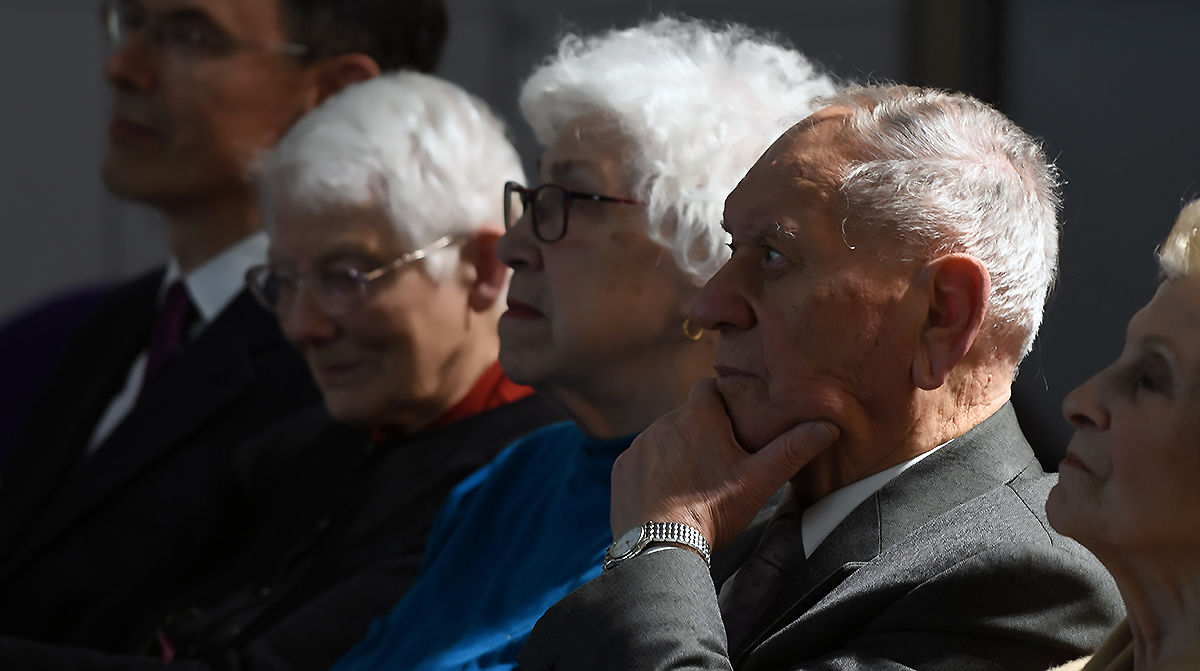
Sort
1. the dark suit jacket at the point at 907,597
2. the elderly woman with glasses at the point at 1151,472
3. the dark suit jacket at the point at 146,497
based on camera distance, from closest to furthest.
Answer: the elderly woman with glasses at the point at 1151,472, the dark suit jacket at the point at 907,597, the dark suit jacket at the point at 146,497

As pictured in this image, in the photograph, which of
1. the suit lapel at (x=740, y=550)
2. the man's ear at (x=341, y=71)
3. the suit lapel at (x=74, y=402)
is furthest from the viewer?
the man's ear at (x=341, y=71)

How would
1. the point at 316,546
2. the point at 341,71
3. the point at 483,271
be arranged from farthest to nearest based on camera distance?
the point at 341,71
the point at 483,271
the point at 316,546

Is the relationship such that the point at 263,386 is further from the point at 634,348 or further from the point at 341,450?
the point at 634,348

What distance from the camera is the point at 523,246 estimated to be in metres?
2.13

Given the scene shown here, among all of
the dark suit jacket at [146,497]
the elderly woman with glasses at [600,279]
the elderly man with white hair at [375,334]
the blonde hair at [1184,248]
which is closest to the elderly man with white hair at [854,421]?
the blonde hair at [1184,248]

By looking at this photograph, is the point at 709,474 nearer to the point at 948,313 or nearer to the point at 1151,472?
the point at 948,313

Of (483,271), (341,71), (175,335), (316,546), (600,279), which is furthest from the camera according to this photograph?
(341,71)

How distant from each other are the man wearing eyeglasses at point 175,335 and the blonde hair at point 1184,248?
2294 millimetres

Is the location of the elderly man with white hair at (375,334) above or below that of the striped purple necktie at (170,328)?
above

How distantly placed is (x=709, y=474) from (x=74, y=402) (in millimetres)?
2536

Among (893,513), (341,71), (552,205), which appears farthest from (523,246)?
(341,71)

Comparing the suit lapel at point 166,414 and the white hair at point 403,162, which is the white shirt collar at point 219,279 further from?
the white hair at point 403,162

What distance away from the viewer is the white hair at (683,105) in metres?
2.03

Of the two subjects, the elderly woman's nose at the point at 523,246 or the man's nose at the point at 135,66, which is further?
the man's nose at the point at 135,66
